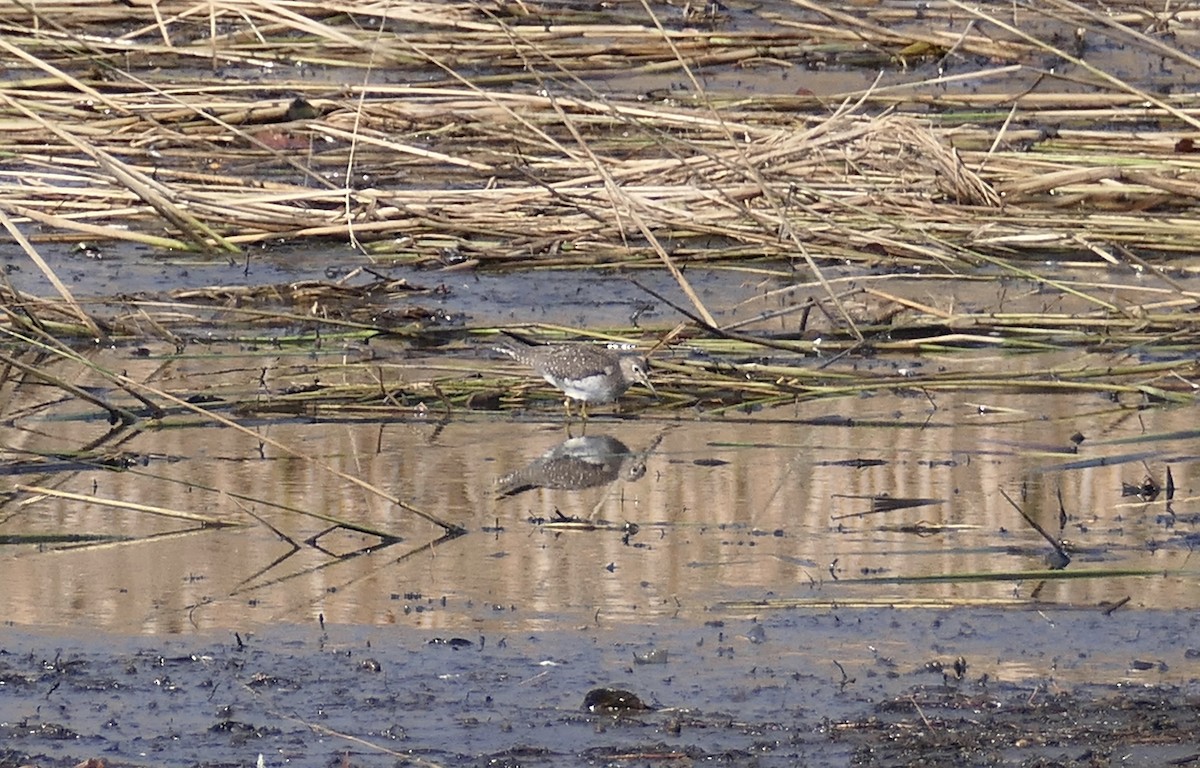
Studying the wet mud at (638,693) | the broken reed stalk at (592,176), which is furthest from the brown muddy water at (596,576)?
the broken reed stalk at (592,176)

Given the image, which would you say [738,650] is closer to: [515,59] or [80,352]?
[80,352]

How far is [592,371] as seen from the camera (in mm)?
6891

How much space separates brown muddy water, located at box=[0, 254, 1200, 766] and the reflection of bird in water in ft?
0.06

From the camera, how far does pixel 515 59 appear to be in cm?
1339

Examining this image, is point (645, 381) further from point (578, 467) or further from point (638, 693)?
point (638, 693)

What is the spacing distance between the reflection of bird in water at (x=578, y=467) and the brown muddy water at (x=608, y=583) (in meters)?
0.02

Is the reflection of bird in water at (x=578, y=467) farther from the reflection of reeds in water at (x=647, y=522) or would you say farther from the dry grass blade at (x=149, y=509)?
the dry grass blade at (x=149, y=509)

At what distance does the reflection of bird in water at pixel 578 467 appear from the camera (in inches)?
245

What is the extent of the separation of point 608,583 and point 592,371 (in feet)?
5.81

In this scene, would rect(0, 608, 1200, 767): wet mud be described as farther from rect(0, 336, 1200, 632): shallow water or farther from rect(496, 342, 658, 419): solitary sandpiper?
rect(496, 342, 658, 419): solitary sandpiper

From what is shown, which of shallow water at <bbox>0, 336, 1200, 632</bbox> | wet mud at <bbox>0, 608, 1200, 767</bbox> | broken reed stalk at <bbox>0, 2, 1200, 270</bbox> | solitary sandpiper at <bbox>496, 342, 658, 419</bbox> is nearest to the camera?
wet mud at <bbox>0, 608, 1200, 767</bbox>

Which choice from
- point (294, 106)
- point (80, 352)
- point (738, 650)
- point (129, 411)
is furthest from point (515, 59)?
point (738, 650)

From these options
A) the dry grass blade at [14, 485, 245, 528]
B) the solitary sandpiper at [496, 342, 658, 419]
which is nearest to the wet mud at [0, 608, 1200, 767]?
the dry grass blade at [14, 485, 245, 528]

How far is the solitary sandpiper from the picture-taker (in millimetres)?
6898
